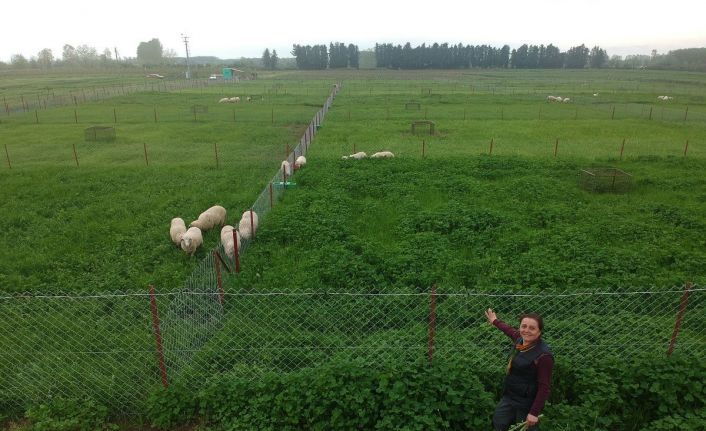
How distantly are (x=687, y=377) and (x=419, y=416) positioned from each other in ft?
12.1

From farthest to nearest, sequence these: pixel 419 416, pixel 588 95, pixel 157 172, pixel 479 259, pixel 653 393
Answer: pixel 588 95
pixel 157 172
pixel 479 259
pixel 653 393
pixel 419 416

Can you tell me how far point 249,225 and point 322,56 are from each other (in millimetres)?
142334

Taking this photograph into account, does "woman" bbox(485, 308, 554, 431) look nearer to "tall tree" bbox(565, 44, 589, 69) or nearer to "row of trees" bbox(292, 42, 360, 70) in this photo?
"row of trees" bbox(292, 42, 360, 70)

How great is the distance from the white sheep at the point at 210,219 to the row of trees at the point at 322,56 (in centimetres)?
13887

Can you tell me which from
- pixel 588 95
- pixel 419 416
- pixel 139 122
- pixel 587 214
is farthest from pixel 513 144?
pixel 588 95

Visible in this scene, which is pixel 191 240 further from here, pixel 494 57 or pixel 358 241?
pixel 494 57

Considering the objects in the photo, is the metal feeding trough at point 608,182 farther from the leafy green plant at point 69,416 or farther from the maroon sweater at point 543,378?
the leafy green plant at point 69,416

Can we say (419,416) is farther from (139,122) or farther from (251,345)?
(139,122)

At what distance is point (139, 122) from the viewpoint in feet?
110

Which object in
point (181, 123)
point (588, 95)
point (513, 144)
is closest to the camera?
point (513, 144)

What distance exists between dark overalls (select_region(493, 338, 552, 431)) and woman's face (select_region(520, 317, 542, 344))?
14 centimetres

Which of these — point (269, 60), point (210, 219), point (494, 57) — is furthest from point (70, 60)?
point (210, 219)

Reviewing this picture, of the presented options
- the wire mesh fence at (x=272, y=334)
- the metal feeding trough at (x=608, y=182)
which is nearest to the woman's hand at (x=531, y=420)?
the wire mesh fence at (x=272, y=334)

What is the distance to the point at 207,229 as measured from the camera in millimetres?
12734
